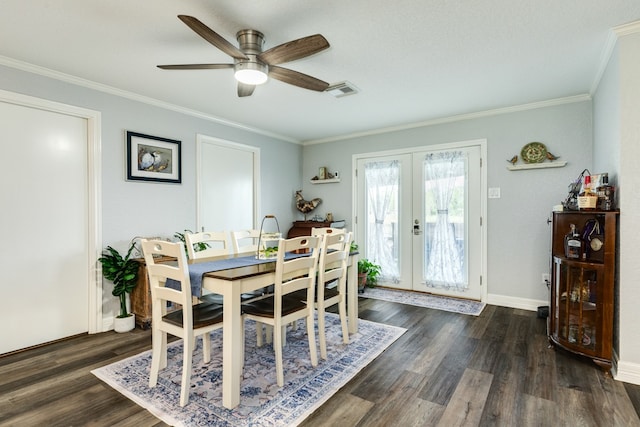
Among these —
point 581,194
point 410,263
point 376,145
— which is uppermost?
point 376,145

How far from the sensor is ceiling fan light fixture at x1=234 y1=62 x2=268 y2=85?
2123 millimetres

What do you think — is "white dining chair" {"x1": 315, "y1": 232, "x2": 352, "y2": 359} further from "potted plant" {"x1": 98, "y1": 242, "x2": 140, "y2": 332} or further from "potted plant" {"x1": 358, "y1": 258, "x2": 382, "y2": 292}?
"potted plant" {"x1": 98, "y1": 242, "x2": 140, "y2": 332}

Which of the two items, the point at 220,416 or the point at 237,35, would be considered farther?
the point at 237,35

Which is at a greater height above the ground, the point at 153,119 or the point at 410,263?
the point at 153,119

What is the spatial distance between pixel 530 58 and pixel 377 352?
2.64m

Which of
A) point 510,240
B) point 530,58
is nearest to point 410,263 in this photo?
point 510,240

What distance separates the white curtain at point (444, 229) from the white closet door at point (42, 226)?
155 inches

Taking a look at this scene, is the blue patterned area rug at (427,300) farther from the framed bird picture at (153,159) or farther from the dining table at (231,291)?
the framed bird picture at (153,159)

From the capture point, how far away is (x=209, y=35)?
178 centimetres

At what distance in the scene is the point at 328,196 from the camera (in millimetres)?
5348

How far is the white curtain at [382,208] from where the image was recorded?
15.6 feet

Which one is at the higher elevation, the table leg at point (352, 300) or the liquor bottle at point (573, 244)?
the liquor bottle at point (573, 244)

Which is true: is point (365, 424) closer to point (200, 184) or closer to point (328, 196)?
point (200, 184)

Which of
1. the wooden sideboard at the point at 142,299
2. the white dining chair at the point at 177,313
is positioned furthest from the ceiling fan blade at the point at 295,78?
the wooden sideboard at the point at 142,299
